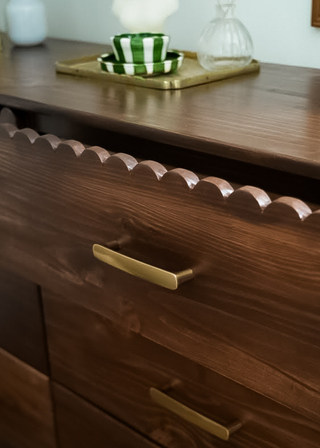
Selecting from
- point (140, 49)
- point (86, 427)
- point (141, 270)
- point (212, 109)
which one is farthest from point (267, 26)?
point (86, 427)

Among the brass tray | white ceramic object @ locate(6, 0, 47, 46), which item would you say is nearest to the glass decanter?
A: the brass tray

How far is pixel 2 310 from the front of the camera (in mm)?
903

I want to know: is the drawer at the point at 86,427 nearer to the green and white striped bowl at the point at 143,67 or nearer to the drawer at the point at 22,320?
the drawer at the point at 22,320

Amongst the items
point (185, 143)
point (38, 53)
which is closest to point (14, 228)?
point (185, 143)

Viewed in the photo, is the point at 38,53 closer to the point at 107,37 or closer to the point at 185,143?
the point at 107,37

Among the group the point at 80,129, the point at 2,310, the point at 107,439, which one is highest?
the point at 80,129

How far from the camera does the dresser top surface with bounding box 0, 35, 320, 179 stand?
0.57m

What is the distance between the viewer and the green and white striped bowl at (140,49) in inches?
34.9

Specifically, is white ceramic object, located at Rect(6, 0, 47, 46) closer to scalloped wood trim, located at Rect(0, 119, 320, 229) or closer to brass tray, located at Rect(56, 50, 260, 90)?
brass tray, located at Rect(56, 50, 260, 90)

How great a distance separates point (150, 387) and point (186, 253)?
0.22m

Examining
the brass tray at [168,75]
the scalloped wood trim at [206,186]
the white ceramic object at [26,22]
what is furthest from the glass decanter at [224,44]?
the white ceramic object at [26,22]

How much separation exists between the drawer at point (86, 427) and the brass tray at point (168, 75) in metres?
0.47

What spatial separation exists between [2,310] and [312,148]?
56 centimetres

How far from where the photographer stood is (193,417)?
2.13 ft
